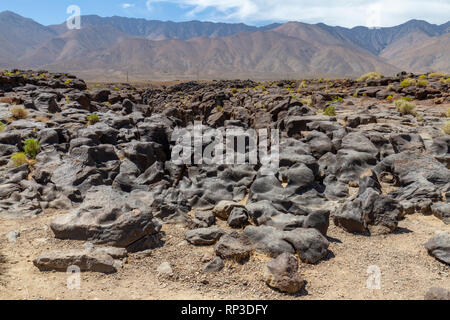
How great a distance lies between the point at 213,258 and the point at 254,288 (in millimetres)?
1120

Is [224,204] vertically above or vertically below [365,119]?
below

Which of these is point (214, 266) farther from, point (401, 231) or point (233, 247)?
point (401, 231)

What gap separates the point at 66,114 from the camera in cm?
1786

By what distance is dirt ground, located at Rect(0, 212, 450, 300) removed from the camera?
208 inches

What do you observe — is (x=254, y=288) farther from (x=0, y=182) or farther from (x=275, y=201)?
(x=0, y=182)

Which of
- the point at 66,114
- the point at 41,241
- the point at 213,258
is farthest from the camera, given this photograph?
the point at 66,114

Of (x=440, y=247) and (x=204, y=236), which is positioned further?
(x=204, y=236)

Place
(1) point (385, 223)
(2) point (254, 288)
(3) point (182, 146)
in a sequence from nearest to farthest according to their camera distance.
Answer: (2) point (254, 288)
(1) point (385, 223)
(3) point (182, 146)

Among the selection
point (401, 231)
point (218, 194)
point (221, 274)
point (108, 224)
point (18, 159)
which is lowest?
point (221, 274)

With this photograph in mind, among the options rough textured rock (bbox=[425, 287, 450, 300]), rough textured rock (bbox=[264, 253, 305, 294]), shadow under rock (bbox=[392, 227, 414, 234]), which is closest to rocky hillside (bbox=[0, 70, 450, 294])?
rough textured rock (bbox=[264, 253, 305, 294])

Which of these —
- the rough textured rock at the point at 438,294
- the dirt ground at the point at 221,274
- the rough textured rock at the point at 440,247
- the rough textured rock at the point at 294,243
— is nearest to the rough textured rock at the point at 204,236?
the dirt ground at the point at 221,274

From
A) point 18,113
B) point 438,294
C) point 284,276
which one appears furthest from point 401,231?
point 18,113

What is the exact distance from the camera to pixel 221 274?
587cm

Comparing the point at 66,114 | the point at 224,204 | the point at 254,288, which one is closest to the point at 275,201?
the point at 224,204
